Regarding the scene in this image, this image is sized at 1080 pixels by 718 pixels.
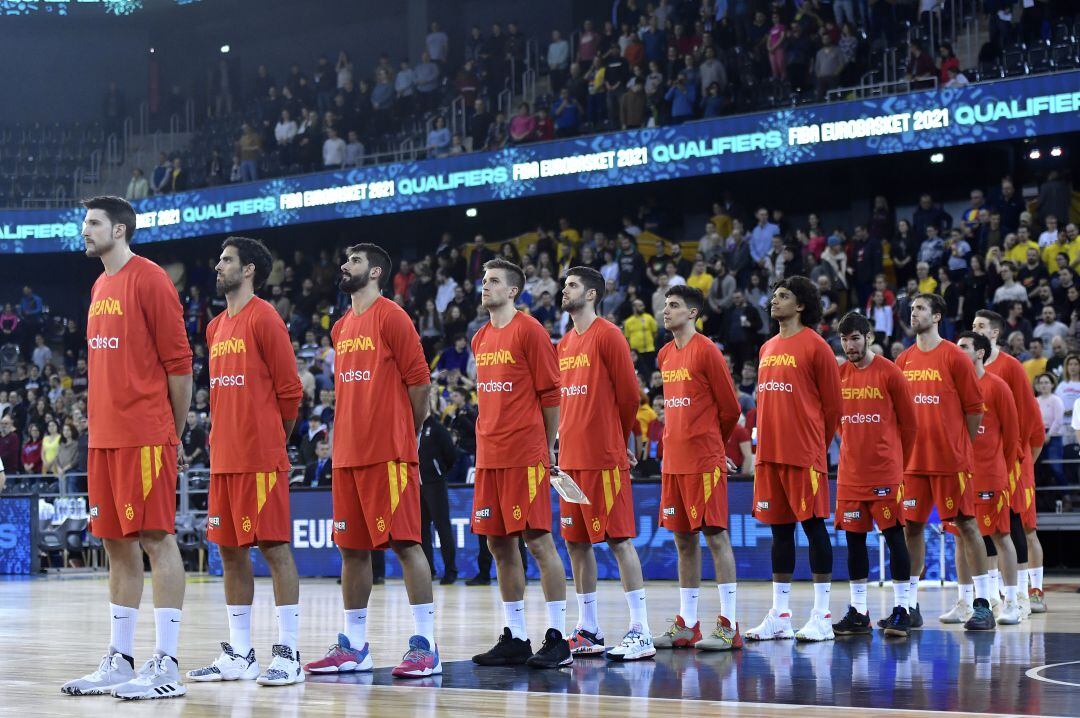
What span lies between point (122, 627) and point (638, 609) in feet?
10.5

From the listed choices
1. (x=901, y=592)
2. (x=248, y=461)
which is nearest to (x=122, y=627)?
(x=248, y=461)

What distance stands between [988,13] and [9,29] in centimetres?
2532

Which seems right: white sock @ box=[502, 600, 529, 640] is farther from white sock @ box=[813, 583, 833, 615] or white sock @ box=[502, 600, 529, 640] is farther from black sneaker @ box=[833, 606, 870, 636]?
black sneaker @ box=[833, 606, 870, 636]

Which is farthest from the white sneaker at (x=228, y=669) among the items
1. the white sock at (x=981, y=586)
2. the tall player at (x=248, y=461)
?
the white sock at (x=981, y=586)

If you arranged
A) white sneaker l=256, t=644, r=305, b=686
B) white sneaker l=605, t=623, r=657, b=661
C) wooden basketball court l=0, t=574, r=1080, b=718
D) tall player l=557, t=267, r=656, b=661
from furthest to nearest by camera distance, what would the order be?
tall player l=557, t=267, r=656, b=661
white sneaker l=605, t=623, r=657, b=661
white sneaker l=256, t=644, r=305, b=686
wooden basketball court l=0, t=574, r=1080, b=718

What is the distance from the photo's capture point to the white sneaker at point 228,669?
7961mm

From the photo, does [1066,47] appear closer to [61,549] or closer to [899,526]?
[899,526]

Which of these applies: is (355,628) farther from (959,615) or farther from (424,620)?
(959,615)

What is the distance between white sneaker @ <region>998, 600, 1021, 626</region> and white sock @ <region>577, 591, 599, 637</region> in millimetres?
3828

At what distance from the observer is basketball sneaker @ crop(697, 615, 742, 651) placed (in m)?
9.32

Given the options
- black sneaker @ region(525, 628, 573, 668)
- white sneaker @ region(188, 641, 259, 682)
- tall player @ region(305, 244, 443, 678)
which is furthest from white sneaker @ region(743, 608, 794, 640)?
white sneaker @ region(188, 641, 259, 682)

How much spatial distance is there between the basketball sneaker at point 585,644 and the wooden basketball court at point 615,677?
0.54 feet

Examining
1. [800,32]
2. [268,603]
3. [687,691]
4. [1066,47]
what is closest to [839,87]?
[800,32]

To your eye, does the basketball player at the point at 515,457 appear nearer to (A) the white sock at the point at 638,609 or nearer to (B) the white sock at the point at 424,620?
(A) the white sock at the point at 638,609
